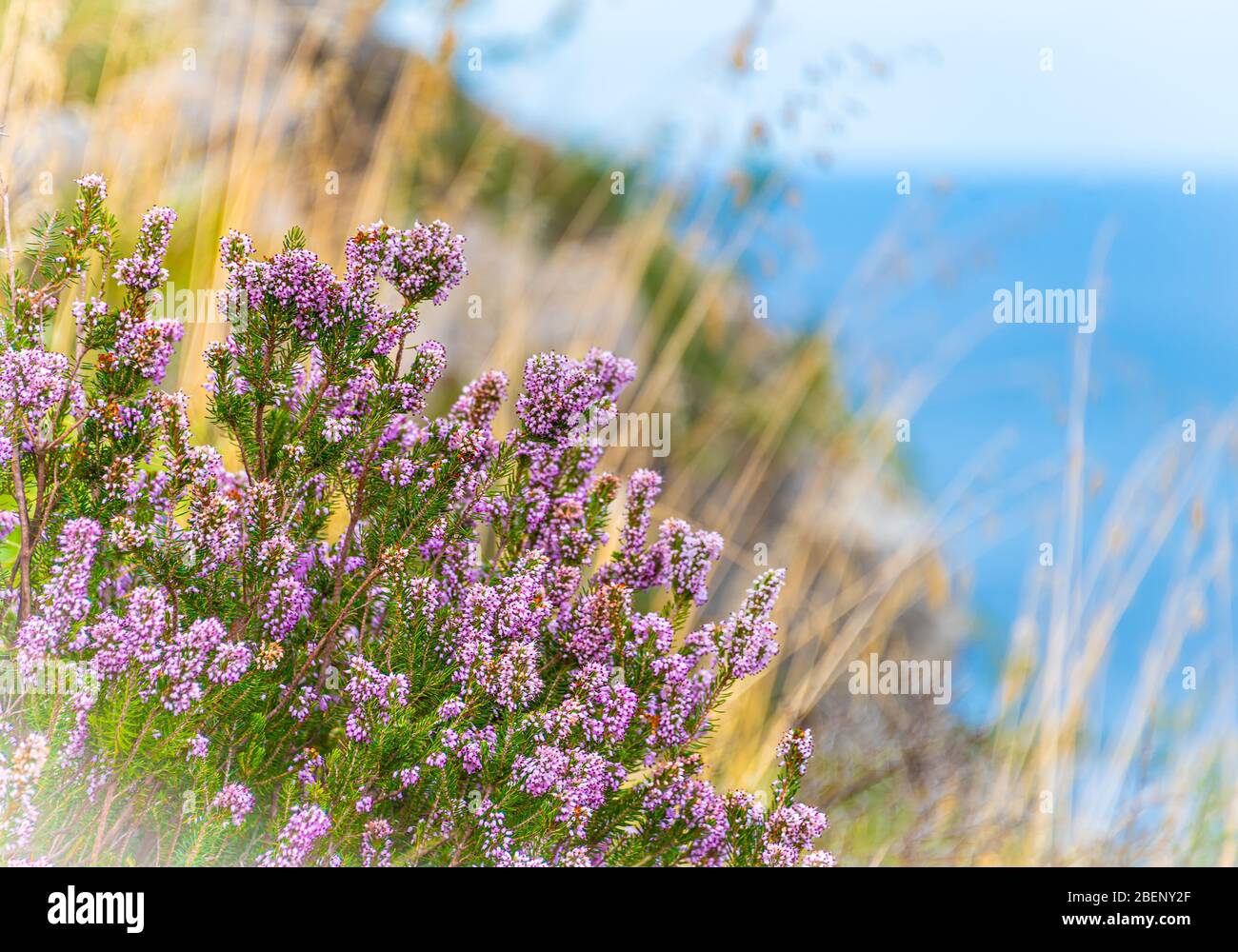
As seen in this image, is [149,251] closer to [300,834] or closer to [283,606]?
[283,606]

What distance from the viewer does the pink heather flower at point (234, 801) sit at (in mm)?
1382

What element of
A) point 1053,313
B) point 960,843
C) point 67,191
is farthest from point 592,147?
point 960,843

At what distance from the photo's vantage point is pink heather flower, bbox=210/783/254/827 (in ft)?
4.53

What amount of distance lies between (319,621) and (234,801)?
0.29m

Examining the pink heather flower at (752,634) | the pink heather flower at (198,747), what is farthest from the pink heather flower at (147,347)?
the pink heather flower at (752,634)

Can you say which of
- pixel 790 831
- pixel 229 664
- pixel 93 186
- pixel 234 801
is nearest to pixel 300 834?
pixel 234 801

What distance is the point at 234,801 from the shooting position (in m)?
1.38

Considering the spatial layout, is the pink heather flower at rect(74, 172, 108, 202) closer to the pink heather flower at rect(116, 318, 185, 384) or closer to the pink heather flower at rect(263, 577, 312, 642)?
the pink heather flower at rect(116, 318, 185, 384)

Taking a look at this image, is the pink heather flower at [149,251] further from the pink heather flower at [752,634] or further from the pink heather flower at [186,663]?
the pink heather flower at [752,634]

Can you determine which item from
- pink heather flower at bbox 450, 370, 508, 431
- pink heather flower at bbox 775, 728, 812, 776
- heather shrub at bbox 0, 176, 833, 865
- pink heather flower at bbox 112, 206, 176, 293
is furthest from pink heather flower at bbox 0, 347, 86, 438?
pink heather flower at bbox 775, 728, 812, 776

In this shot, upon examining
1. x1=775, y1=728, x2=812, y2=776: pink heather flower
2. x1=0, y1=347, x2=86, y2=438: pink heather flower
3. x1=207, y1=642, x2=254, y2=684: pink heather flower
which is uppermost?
x1=0, y1=347, x2=86, y2=438: pink heather flower
